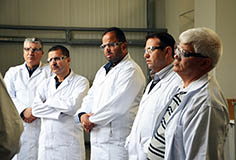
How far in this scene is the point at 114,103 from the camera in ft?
8.09

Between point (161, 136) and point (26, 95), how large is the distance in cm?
207

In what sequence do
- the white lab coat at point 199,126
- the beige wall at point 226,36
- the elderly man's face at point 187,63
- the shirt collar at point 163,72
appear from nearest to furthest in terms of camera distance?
the white lab coat at point 199,126, the elderly man's face at point 187,63, the shirt collar at point 163,72, the beige wall at point 226,36

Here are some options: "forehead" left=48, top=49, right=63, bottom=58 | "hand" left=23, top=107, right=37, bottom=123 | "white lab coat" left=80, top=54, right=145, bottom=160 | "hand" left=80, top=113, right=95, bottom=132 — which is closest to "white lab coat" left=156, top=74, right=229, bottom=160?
"white lab coat" left=80, top=54, right=145, bottom=160

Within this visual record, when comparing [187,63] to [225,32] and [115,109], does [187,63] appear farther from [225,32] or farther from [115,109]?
[225,32]

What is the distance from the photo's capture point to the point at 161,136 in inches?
63.3

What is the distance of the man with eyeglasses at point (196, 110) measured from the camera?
4.50 feet

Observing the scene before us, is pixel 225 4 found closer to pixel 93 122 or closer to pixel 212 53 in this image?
pixel 93 122

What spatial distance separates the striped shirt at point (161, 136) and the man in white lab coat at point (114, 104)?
33.2 inches

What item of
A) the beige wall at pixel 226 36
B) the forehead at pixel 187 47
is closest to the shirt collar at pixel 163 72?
the forehead at pixel 187 47

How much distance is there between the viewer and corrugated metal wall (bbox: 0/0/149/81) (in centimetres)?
593

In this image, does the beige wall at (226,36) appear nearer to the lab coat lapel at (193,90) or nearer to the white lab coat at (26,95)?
the white lab coat at (26,95)

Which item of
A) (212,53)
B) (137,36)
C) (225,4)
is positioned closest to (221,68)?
(225,4)

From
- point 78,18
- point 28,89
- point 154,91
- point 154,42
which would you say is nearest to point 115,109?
point 154,91

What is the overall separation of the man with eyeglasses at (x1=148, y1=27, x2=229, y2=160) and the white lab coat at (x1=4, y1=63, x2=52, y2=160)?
6.42 ft
